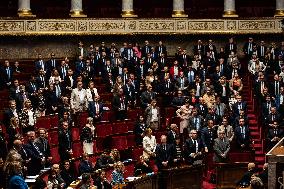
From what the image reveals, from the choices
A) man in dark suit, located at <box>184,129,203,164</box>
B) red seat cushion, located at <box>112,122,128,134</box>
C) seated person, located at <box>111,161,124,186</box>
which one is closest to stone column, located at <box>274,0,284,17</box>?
red seat cushion, located at <box>112,122,128,134</box>

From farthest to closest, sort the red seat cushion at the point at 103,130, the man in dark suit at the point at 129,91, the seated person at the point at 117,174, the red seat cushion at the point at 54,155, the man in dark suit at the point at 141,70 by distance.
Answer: the man in dark suit at the point at 141,70 → the man in dark suit at the point at 129,91 → the red seat cushion at the point at 103,130 → the red seat cushion at the point at 54,155 → the seated person at the point at 117,174

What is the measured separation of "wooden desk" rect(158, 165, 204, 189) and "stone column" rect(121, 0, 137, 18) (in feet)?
33.3

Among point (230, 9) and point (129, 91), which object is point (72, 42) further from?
point (129, 91)

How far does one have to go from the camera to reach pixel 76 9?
29.0 m

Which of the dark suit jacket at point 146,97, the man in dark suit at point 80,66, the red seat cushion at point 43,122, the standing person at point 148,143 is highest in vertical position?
the man in dark suit at point 80,66

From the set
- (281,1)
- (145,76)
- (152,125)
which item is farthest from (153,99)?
(281,1)

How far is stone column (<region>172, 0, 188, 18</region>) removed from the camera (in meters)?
29.6

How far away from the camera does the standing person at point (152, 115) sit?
21703 mm

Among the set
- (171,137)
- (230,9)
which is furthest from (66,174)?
(230,9)

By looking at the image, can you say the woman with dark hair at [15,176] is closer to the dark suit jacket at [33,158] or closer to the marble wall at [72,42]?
the dark suit jacket at [33,158]

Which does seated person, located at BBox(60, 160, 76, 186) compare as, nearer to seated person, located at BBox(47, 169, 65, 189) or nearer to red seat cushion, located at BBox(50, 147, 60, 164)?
seated person, located at BBox(47, 169, 65, 189)

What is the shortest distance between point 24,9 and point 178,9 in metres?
5.17

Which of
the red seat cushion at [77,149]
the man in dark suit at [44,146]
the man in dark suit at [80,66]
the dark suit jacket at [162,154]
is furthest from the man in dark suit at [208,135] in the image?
A: the man in dark suit at [80,66]

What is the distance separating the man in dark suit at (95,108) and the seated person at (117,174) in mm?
3991
